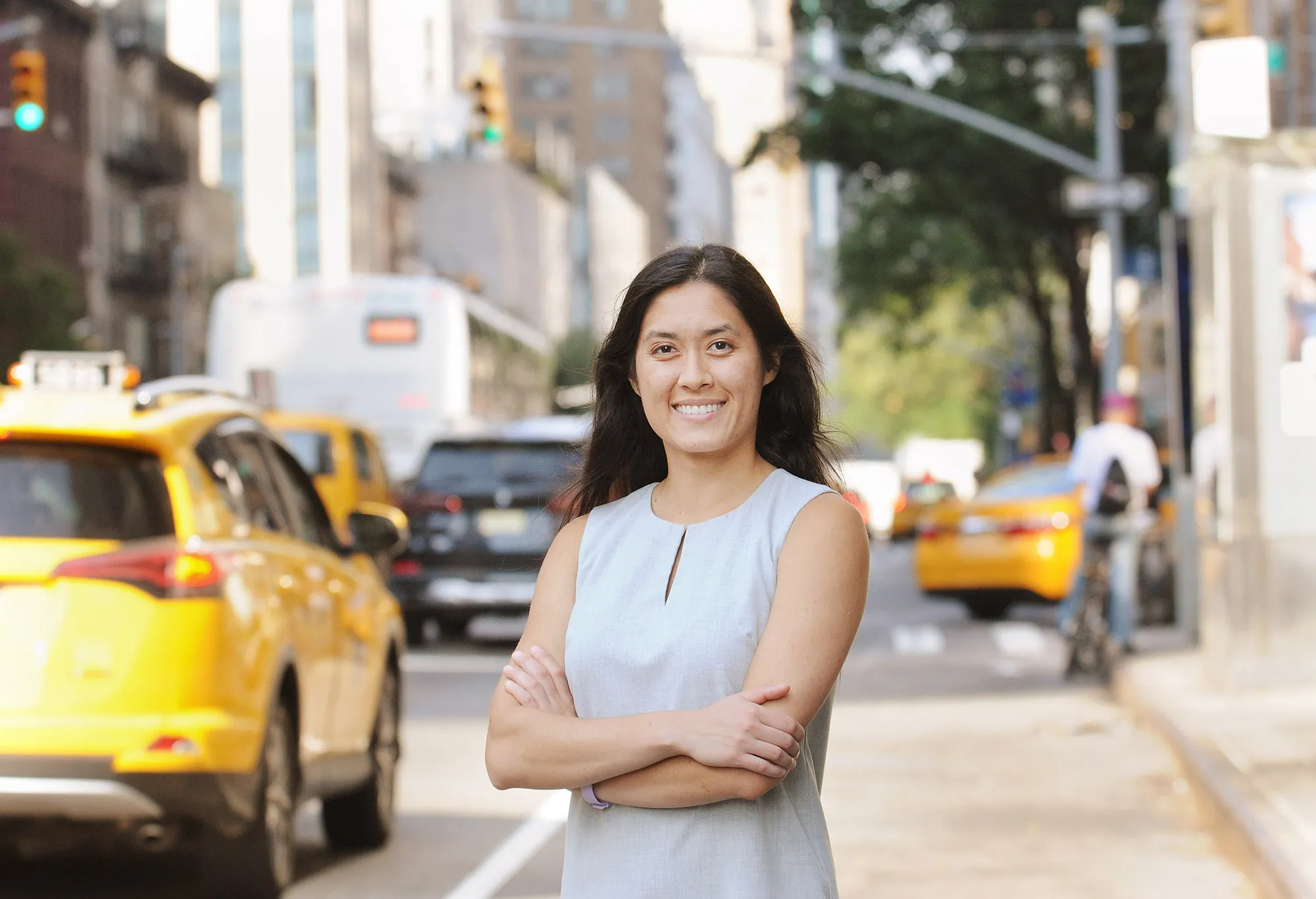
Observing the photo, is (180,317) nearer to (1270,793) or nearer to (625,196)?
(1270,793)

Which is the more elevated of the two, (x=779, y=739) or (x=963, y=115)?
(x=963, y=115)

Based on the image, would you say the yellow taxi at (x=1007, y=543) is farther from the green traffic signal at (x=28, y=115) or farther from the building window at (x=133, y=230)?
the building window at (x=133, y=230)

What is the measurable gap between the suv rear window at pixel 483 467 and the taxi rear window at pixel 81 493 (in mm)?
12341

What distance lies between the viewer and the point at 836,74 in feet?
88.0

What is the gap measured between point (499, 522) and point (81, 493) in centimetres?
1241

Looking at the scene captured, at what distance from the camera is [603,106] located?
16625 centimetres

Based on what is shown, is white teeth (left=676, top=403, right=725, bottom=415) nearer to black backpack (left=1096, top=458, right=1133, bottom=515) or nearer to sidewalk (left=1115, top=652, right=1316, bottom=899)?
sidewalk (left=1115, top=652, right=1316, bottom=899)

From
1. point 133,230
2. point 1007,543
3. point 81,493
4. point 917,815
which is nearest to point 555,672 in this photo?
point 81,493

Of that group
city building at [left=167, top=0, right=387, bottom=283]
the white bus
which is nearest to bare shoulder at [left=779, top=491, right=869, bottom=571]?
the white bus

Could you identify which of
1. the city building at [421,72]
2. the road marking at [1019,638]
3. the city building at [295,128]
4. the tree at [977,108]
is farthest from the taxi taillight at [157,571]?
the city building at [421,72]

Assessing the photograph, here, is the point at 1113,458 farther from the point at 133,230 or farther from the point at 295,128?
the point at 295,128

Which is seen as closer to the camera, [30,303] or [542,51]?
[30,303]

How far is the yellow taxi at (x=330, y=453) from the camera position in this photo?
20.0 m

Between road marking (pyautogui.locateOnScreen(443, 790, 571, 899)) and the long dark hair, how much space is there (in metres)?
3.81
